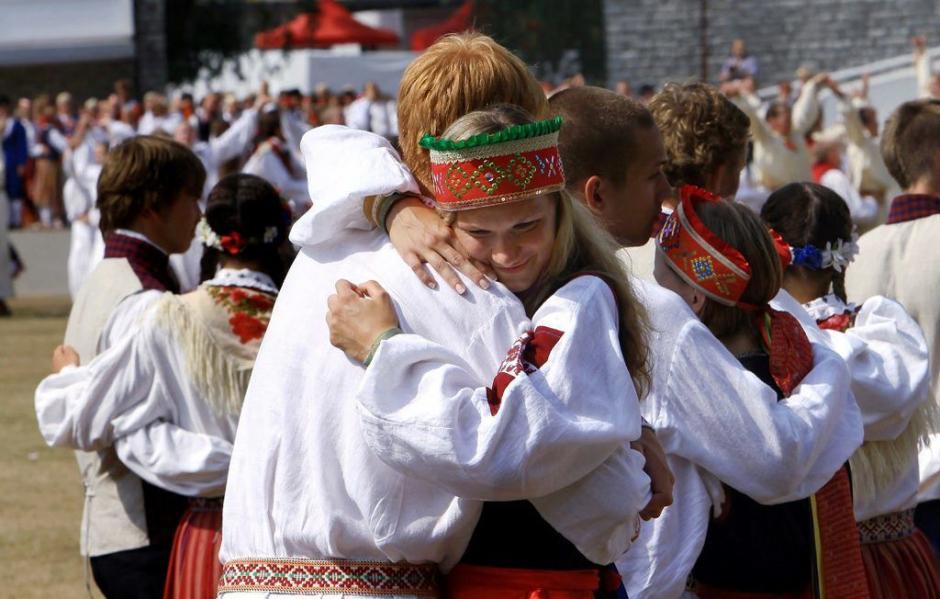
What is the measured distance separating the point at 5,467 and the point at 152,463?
208 inches

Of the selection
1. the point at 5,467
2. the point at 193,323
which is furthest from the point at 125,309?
the point at 5,467

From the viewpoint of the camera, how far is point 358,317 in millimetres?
2521

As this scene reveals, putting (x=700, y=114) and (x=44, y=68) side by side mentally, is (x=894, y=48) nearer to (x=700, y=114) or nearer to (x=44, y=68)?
(x=44, y=68)

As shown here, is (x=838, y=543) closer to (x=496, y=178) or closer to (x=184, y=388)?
(x=496, y=178)

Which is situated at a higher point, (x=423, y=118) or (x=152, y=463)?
(x=423, y=118)

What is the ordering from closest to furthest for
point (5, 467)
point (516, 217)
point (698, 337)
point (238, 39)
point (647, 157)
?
1. point (516, 217)
2. point (698, 337)
3. point (647, 157)
4. point (5, 467)
5. point (238, 39)

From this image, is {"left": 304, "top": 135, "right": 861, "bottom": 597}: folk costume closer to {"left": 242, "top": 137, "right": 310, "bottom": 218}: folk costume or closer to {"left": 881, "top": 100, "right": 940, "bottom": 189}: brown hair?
{"left": 881, "top": 100, "right": 940, "bottom": 189}: brown hair

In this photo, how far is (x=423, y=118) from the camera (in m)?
2.65

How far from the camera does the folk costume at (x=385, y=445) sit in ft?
7.86

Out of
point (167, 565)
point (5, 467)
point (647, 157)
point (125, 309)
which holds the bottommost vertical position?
point (5, 467)

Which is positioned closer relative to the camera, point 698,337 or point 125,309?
point 698,337

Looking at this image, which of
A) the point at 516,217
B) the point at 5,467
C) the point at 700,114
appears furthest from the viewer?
the point at 5,467

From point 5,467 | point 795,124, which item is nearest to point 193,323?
point 5,467

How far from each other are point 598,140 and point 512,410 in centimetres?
134
